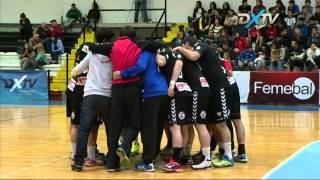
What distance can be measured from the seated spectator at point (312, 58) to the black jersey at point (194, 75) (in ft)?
40.9

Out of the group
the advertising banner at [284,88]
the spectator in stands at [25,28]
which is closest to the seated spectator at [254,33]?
the advertising banner at [284,88]

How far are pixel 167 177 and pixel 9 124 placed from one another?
7.15 m

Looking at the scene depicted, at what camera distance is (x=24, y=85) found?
2142cm

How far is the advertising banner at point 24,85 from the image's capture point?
21391mm

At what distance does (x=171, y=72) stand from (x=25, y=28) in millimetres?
20081

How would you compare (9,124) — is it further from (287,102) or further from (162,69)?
(287,102)

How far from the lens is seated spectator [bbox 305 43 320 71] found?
20.0 metres

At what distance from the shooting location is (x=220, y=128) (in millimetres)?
8453

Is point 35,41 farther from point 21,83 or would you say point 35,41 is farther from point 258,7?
point 258,7

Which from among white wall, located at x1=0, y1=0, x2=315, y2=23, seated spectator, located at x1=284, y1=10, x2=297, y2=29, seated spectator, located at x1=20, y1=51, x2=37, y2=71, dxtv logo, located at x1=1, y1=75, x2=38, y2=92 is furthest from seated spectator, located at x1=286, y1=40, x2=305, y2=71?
seated spectator, located at x1=20, y1=51, x2=37, y2=71

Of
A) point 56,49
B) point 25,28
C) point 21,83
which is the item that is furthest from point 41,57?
point 21,83

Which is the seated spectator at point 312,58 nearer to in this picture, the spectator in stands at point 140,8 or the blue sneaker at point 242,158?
the spectator in stands at point 140,8

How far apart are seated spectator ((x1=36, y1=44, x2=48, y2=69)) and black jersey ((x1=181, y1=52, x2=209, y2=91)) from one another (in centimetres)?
1681

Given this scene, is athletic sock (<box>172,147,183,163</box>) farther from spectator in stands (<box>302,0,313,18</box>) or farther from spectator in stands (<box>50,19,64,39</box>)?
spectator in stands (<box>50,19,64,39</box>)
